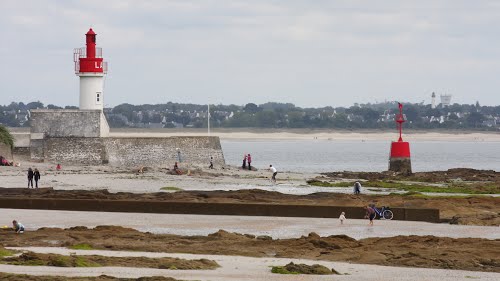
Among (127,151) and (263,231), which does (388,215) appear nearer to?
(263,231)

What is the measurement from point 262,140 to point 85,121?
12703 centimetres

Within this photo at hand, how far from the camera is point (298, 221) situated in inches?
1214

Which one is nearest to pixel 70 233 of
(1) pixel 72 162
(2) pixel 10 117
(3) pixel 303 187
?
(3) pixel 303 187

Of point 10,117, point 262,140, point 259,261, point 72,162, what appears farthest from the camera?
point 262,140

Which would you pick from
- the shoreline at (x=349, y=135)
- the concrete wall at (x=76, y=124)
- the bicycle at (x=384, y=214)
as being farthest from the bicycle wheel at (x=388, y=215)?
the shoreline at (x=349, y=135)

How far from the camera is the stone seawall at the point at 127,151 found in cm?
5566

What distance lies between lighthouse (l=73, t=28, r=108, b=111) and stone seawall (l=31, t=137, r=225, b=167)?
90.5 inches

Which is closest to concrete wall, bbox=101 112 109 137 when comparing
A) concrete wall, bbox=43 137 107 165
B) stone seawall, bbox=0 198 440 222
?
concrete wall, bbox=43 137 107 165

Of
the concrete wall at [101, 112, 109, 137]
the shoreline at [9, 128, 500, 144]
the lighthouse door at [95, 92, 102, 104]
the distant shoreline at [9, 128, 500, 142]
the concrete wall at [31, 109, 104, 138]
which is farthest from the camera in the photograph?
the distant shoreline at [9, 128, 500, 142]

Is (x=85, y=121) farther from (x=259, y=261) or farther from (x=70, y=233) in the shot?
(x=259, y=261)

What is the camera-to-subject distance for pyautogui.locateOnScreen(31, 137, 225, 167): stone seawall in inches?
2191

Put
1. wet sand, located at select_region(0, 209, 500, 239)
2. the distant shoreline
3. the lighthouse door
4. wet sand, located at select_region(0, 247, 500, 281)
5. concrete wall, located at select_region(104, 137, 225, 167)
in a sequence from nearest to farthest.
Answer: wet sand, located at select_region(0, 247, 500, 281) → wet sand, located at select_region(0, 209, 500, 239) → concrete wall, located at select_region(104, 137, 225, 167) → the lighthouse door → the distant shoreline

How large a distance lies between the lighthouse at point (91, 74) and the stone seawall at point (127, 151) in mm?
2298

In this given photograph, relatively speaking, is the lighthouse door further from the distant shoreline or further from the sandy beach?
the distant shoreline
